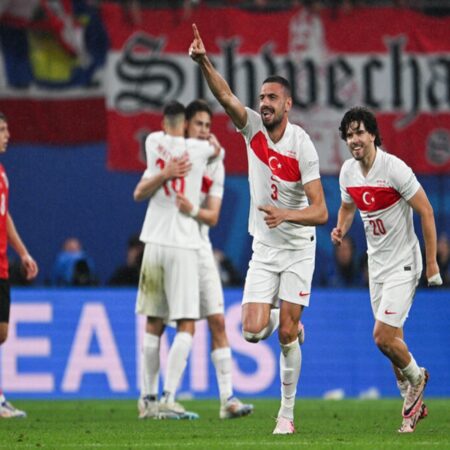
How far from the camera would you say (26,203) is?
20.7 metres

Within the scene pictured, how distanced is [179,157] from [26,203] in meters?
9.39

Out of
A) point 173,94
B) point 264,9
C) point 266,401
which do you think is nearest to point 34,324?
point 266,401

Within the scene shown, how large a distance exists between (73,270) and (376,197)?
7532 mm

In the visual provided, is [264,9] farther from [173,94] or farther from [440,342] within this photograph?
[440,342]

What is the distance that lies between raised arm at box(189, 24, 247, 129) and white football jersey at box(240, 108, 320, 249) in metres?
0.14

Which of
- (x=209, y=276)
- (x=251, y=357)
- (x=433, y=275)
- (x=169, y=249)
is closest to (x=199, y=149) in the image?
(x=169, y=249)

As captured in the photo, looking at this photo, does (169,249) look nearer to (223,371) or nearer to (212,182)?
(212,182)

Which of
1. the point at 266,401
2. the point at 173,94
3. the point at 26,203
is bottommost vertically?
the point at 266,401

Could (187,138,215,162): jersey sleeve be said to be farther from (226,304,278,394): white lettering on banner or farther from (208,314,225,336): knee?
(226,304,278,394): white lettering on banner

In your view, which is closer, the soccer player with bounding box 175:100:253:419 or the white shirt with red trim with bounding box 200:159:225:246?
the soccer player with bounding box 175:100:253:419

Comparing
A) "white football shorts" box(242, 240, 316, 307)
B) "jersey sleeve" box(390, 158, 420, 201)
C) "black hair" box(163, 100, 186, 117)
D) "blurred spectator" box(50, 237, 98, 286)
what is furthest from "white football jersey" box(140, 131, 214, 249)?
"blurred spectator" box(50, 237, 98, 286)

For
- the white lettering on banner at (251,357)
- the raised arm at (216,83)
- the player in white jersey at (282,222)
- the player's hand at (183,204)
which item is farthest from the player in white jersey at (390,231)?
the white lettering on banner at (251,357)

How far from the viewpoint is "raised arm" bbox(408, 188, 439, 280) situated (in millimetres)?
9555

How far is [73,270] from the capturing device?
16.9m
